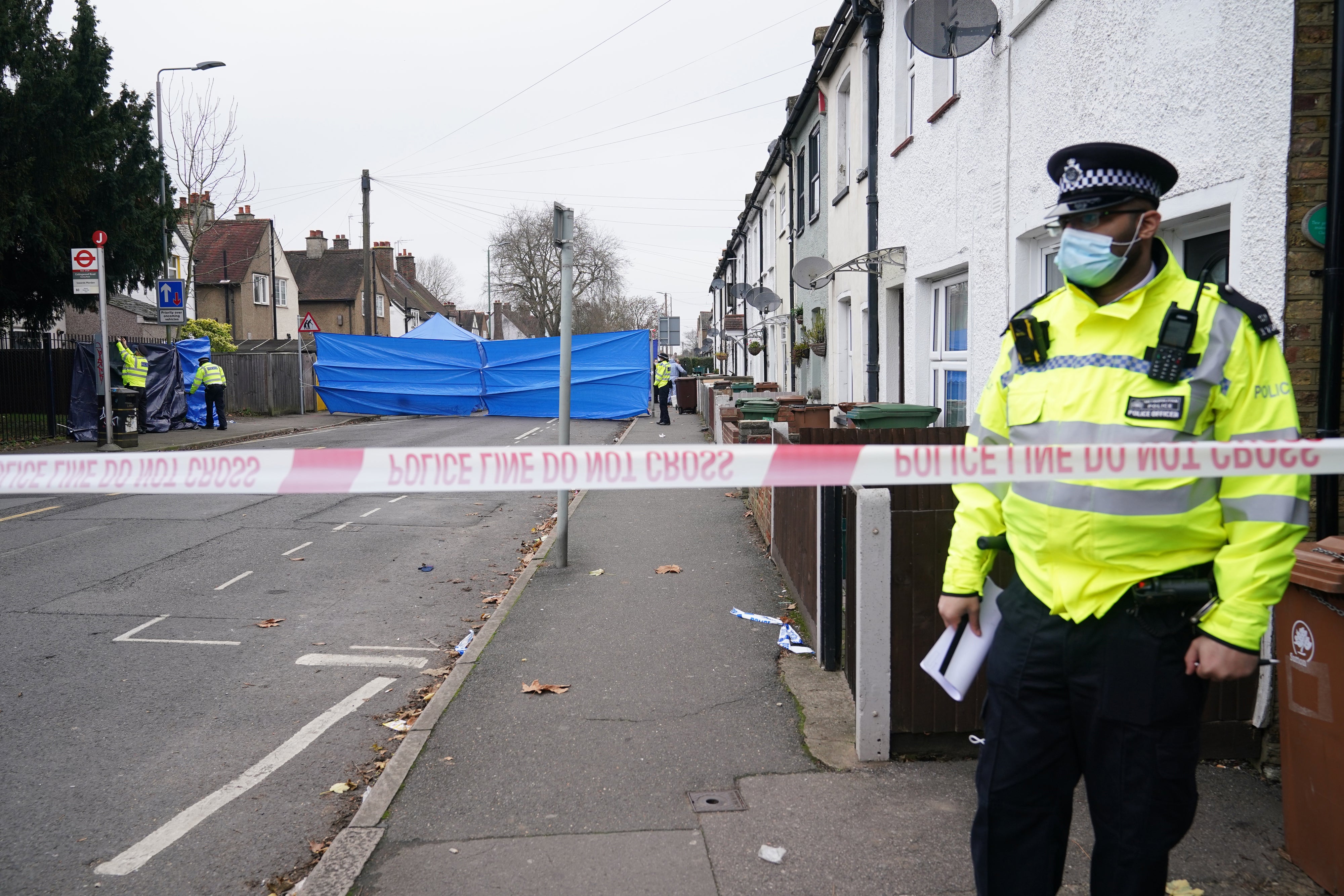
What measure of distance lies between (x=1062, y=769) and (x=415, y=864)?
2.10 metres

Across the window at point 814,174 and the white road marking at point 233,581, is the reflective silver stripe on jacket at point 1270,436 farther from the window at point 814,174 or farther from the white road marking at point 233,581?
the window at point 814,174

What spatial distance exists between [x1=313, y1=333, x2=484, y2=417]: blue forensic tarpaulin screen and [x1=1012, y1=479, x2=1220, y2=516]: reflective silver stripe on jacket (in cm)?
2790

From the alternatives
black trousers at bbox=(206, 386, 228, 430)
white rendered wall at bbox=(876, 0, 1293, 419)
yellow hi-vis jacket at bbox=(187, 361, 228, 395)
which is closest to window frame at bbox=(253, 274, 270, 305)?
black trousers at bbox=(206, 386, 228, 430)

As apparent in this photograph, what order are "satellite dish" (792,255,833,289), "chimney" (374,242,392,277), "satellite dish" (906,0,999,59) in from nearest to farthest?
"satellite dish" (906,0,999,59), "satellite dish" (792,255,833,289), "chimney" (374,242,392,277)

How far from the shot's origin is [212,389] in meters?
21.2

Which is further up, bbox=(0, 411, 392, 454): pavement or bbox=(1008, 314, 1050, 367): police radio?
bbox=(1008, 314, 1050, 367): police radio

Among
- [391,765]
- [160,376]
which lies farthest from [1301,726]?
[160,376]

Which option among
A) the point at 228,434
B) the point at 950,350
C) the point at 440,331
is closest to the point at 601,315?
the point at 440,331

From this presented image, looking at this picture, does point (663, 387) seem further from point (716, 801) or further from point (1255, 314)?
point (1255, 314)

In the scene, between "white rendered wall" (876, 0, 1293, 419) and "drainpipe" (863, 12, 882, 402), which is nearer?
"white rendered wall" (876, 0, 1293, 419)

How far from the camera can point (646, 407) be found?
93.3 ft

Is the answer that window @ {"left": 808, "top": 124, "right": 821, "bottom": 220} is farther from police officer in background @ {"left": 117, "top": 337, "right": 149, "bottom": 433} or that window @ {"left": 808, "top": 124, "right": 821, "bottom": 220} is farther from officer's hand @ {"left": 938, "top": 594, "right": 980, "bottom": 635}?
officer's hand @ {"left": 938, "top": 594, "right": 980, "bottom": 635}

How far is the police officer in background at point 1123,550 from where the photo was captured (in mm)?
2191

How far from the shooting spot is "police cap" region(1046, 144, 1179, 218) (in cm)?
238
